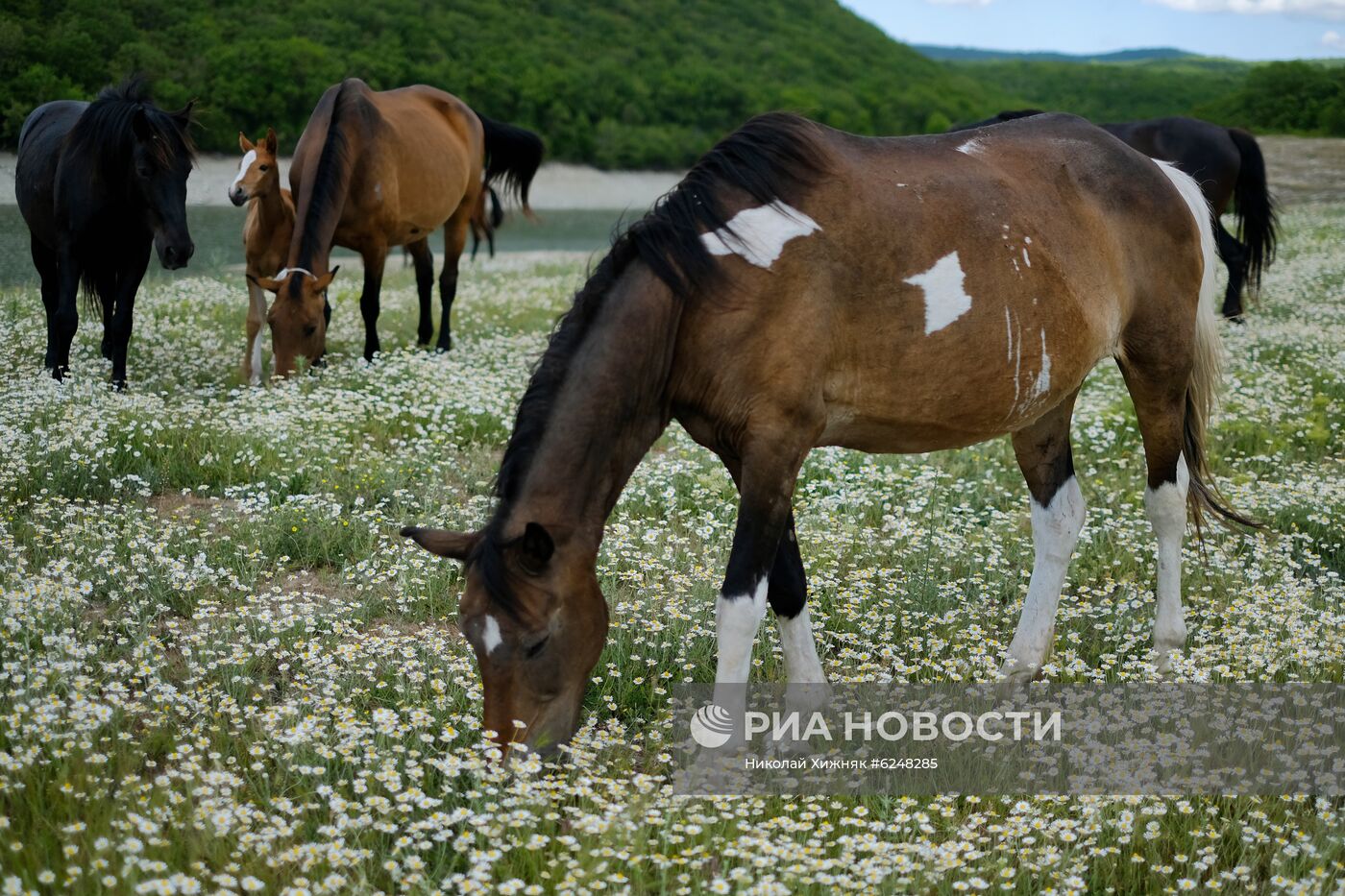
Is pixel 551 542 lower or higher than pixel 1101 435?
higher

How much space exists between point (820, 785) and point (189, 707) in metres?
2.23

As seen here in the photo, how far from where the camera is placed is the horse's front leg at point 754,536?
3439 mm

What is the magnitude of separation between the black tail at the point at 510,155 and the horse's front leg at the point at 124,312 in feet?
17.2

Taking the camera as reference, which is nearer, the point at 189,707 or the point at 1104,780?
the point at 1104,780

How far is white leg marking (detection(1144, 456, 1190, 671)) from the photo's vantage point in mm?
4625

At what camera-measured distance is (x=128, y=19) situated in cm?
1147

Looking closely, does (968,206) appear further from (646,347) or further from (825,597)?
(825,597)

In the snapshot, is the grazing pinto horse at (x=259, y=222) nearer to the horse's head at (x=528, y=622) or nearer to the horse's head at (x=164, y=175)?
the horse's head at (x=164, y=175)

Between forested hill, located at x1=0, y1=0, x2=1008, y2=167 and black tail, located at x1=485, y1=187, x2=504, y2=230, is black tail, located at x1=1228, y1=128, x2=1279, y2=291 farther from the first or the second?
forested hill, located at x1=0, y1=0, x2=1008, y2=167

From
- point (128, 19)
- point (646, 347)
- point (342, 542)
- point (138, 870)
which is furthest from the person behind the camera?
point (128, 19)

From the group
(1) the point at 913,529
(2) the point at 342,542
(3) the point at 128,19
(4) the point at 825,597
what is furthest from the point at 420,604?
(3) the point at 128,19

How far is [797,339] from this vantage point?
3.45 metres

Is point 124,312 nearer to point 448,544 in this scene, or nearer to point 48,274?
point 48,274

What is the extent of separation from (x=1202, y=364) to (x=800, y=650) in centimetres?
238
